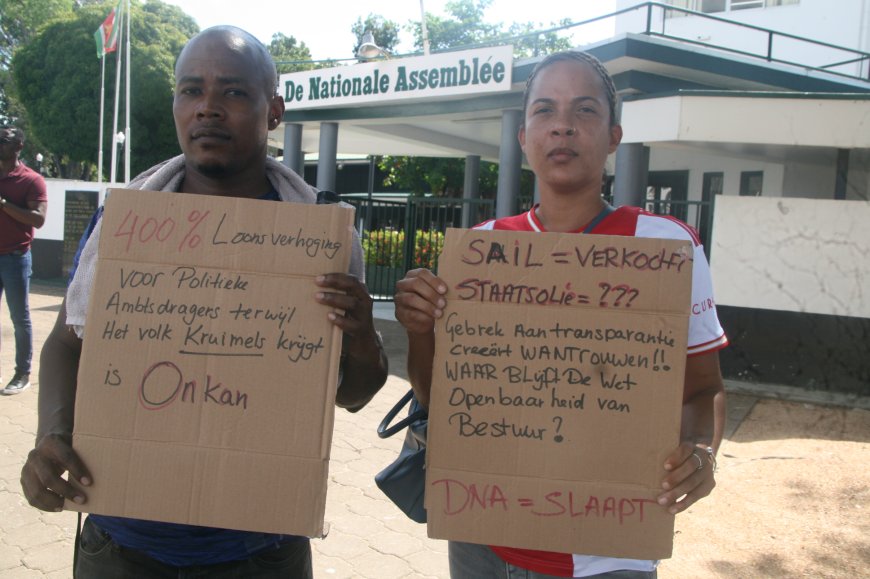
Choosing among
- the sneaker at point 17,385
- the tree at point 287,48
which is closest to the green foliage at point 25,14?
the tree at point 287,48

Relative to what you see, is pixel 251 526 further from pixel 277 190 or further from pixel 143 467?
pixel 277 190

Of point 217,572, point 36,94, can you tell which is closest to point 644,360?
point 217,572

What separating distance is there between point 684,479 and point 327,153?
1132cm

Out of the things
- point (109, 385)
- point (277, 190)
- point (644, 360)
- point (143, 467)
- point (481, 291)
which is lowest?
point (143, 467)

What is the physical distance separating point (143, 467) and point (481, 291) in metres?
0.81

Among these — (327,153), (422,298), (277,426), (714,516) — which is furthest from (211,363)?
(327,153)

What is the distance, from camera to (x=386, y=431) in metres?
1.91

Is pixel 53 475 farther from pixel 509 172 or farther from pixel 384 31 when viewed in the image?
pixel 384 31

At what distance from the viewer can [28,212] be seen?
5.25m

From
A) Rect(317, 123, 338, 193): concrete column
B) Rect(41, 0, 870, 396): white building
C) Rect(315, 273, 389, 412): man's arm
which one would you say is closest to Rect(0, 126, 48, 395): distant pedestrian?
Rect(315, 273, 389, 412): man's arm

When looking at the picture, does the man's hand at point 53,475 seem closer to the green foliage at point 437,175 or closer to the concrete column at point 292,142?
the concrete column at point 292,142

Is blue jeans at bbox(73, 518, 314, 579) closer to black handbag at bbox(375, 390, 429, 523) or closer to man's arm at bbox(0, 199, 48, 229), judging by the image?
black handbag at bbox(375, 390, 429, 523)

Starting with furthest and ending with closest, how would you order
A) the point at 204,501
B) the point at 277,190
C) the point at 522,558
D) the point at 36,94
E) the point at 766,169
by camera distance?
the point at 36,94 < the point at 766,169 < the point at 277,190 < the point at 522,558 < the point at 204,501

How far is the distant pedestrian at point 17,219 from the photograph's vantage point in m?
5.23
